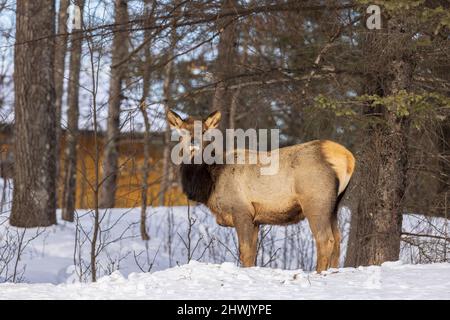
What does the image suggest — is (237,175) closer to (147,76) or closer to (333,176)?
(333,176)

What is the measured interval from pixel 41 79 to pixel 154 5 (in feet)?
17.1

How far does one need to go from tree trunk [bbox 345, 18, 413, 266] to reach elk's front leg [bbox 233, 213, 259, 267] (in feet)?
5.63

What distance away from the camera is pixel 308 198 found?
866 cm

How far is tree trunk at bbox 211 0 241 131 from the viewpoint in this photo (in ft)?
33.4

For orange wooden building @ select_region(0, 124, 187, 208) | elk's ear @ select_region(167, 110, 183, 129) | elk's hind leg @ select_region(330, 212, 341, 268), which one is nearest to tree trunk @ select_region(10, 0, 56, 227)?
orange wooden building @ select_region(0, 124, 187, 208)

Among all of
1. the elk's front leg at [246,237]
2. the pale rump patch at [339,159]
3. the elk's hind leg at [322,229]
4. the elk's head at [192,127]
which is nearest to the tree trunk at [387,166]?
the pale rump patch at [339,159]

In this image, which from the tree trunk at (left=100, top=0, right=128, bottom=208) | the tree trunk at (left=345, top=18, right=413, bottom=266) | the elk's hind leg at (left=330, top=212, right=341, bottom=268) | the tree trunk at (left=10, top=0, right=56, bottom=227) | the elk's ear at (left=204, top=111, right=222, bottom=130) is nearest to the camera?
the elk's hind leg at (left=330, top=212, right=341, bottom=268)

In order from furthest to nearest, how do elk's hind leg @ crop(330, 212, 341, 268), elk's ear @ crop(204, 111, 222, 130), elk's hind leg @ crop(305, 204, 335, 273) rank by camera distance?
elk's ear @ crop(204, 111, 222, 130) → elk's hind leg @ crop(330, 212, 341, 268) → elk's hind leg @ crop(305, 204, 335, 273)

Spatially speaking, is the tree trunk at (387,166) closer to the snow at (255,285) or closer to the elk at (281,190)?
the elk at (281,190)

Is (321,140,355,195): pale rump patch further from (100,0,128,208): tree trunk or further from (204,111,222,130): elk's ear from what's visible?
(100,0,128,208): tree trunk

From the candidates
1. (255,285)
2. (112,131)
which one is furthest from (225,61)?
(112,131)

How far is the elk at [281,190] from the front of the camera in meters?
8.62

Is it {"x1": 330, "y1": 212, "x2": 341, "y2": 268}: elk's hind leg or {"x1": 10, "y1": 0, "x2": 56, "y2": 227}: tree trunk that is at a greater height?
{"x1": 10, "y1": 0, "x2": 56, "y2": 227}: tree trunk

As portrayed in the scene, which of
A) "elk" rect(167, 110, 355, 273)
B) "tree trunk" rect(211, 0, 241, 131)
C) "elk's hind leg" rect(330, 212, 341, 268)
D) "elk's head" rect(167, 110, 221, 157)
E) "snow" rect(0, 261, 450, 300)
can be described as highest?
"tree trunk" rect(211, 0, 241, 131)
